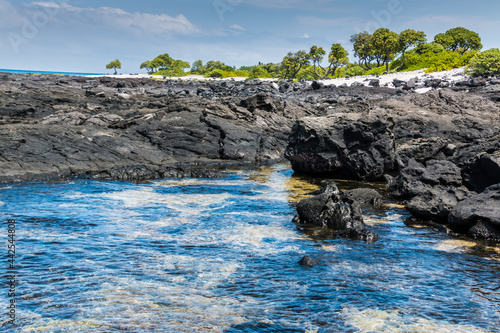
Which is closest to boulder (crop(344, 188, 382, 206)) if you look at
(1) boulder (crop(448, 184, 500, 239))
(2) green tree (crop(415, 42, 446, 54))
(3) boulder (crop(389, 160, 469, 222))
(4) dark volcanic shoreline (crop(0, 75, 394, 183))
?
(3) boulder (crop(389, 160, 469, 222))

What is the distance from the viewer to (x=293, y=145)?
23.6 metres

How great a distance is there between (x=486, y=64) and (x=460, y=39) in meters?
50.6

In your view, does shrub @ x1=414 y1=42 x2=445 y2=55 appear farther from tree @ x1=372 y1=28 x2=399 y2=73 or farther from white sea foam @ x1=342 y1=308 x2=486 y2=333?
white sea foam @ x1=342 y1=308 x2=486 y2=333

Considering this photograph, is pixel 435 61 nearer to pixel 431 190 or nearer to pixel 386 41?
pixel 386 41

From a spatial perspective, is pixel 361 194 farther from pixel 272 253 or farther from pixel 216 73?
pixel 216 73

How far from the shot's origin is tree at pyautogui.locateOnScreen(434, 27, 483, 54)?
102m

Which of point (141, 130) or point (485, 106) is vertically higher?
point (485, 106)

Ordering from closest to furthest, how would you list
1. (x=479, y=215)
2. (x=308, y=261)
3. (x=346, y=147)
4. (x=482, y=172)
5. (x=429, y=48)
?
(x=308, y=261)
(x=479, y=215)
(x=482, y=172)
(x=346, y=147)
(x=429, y=48)

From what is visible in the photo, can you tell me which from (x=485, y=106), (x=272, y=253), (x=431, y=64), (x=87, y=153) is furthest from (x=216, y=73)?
(x=272, y=253)

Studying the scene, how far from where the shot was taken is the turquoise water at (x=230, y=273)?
278 inches

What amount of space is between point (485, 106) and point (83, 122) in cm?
3269

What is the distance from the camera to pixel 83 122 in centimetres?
2931

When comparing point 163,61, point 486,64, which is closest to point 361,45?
point 486,64

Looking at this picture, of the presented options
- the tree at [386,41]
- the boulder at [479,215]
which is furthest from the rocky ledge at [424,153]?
the tree at [386,41]
